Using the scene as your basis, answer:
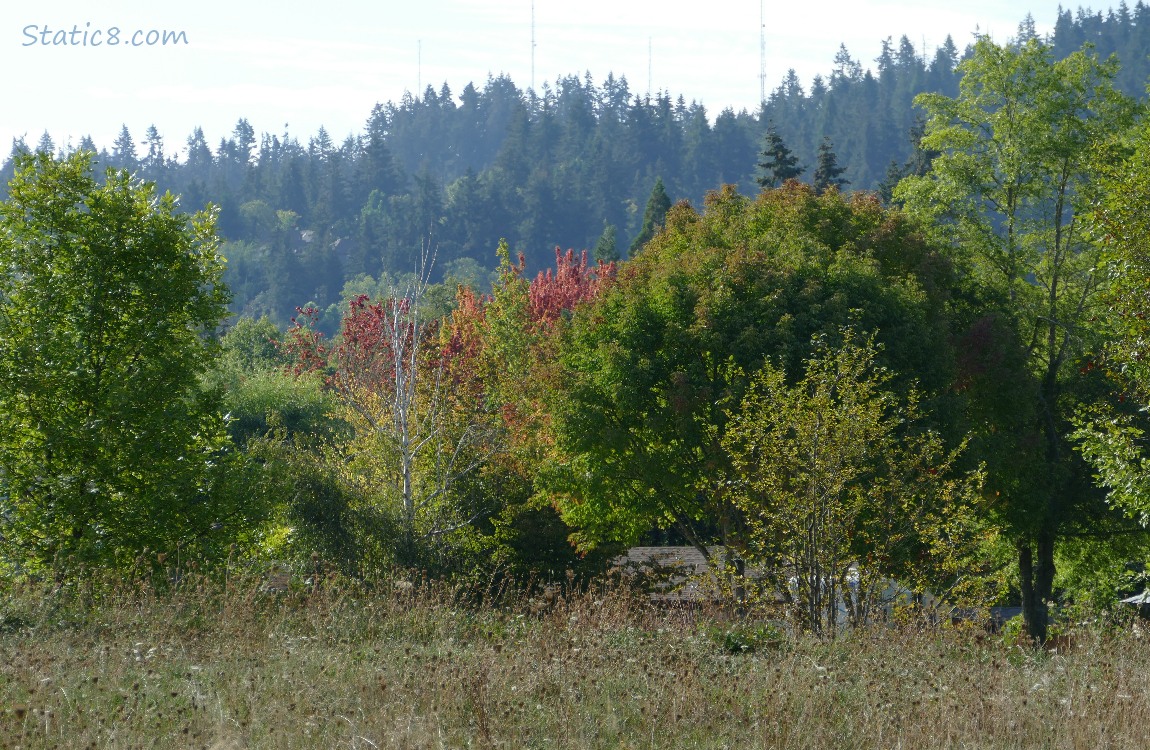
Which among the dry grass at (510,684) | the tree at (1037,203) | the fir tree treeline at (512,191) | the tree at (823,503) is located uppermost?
the fir tree treeline at (512,191)

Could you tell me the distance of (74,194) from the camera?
1600 cm

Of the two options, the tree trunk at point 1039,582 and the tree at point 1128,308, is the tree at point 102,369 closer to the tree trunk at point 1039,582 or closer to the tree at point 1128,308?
the tree at point 1128,308

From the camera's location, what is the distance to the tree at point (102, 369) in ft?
48.2

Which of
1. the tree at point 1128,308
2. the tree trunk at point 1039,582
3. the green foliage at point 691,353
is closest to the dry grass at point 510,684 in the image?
the tree at point 1128,308

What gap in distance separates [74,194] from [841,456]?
11234 millimetres

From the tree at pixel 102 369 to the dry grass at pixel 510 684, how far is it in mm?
5440

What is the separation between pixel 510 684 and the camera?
7.39 metres

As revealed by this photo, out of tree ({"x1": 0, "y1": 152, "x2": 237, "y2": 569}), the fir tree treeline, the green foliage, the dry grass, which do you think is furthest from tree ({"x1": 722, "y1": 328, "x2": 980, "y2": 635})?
the fir tree treeline

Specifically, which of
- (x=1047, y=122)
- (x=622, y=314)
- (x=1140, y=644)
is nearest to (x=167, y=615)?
(x=1140, y=644)

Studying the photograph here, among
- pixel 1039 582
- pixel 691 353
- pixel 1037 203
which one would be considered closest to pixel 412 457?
pixel 691 353

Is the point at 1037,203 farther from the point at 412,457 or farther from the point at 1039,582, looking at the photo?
the point at 412,457

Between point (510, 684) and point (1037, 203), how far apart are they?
2381cm

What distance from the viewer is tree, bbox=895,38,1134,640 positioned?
85.6ft

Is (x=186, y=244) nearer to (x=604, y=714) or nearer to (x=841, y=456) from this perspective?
(x=841, y=456)
